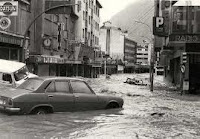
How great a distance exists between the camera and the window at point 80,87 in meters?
12.4

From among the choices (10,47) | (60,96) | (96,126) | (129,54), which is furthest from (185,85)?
(129,54)

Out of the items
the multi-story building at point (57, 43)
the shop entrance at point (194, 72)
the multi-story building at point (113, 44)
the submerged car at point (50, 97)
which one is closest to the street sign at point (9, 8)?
the multi-story building at point (57, 43)

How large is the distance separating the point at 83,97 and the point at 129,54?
157 metres

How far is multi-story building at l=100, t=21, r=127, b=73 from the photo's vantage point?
131 metres

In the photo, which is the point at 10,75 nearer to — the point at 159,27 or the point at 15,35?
the point at 15,35

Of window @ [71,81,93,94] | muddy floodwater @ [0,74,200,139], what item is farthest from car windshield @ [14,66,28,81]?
muddy floodwater @ [0,74,200,139]

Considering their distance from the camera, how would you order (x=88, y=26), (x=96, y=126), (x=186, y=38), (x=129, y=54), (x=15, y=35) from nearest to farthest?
(x=96, y=126), (x=15, y=35), (x=186, y=38), (x=88, y=26), (x=129, y=54)

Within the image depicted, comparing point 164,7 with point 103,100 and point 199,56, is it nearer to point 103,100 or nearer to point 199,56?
point 199,56

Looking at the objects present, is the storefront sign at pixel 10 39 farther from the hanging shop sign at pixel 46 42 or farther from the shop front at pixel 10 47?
the hanging shop sign at pixel 46 42

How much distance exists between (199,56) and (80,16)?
1243 inches

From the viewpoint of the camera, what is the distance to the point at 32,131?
9242mm

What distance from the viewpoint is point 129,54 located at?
554ft

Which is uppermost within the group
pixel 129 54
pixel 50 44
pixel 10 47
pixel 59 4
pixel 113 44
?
pixel 113 44

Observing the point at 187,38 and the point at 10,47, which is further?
the point at 187,38
